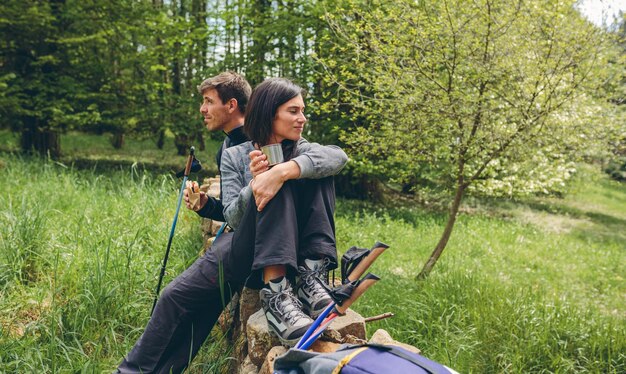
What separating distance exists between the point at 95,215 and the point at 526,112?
12.9 feet

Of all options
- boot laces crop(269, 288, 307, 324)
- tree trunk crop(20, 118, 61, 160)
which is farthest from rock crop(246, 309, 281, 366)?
tree trunk crop(20, 118, 61, 160)

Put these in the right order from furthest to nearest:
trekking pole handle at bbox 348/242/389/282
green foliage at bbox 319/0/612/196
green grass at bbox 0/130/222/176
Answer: green grass at bbox 0/130/222/176, green foliage at bbox 319/0/612/196, trekking pole handle at bbox 348/242/389/282

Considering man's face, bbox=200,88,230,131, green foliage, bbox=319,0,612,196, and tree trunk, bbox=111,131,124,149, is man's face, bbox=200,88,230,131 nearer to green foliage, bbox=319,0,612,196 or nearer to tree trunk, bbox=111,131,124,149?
green foliage, bbox=319,0,612,196

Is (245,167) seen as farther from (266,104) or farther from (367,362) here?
(367,362)

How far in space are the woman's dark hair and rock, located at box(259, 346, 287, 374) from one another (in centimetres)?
96

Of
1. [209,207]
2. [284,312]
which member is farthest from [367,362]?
[209,207]

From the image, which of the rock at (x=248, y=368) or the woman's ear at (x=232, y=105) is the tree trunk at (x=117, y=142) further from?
the rock at (x=248, y=368)

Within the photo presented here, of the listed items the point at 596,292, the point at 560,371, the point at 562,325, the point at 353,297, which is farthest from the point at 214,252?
the point at 596,292

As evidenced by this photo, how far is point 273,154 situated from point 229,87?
83 cm

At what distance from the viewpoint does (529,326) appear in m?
3.50

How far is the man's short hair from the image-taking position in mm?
2855

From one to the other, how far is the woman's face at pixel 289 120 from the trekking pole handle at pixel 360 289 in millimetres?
910

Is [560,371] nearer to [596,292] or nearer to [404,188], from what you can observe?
[596,292]

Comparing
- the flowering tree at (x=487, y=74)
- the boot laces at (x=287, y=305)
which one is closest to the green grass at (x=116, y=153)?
the flowering tree at (x=487, y=74)
